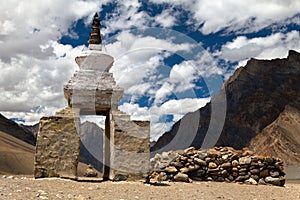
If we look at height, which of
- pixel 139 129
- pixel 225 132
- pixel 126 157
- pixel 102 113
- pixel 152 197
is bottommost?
pixel 152 197

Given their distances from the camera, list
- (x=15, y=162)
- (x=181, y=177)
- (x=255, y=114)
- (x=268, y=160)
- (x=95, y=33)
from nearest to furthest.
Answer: (x=181, y=177), (x=268, y=160), (x=95, y=33), (x=15, y=162), (x=255, y=114)

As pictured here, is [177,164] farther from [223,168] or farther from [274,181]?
[274,181]

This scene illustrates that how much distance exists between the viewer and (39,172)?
1026 centimetres

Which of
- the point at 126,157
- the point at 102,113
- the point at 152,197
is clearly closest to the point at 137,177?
the point at 126,157

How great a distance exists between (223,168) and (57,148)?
222 inches

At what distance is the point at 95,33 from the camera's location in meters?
13.8

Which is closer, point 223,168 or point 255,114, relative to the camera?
point 223,168

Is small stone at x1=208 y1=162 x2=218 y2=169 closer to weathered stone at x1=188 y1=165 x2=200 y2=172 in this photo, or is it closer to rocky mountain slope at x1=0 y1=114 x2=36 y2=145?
weathered stone at x1=188 y1=165 x2=200 y2=172

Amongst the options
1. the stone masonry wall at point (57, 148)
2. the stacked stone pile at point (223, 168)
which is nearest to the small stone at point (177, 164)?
the stacked stone pile at point (223, 168)

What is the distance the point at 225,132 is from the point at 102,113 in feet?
316

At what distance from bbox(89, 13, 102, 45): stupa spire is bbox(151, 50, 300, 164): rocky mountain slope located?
64.9 m

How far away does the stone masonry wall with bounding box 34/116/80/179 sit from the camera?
10328 millimetres

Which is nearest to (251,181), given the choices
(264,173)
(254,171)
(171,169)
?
(254,171)

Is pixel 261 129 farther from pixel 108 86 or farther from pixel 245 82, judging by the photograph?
pixel 108 86
